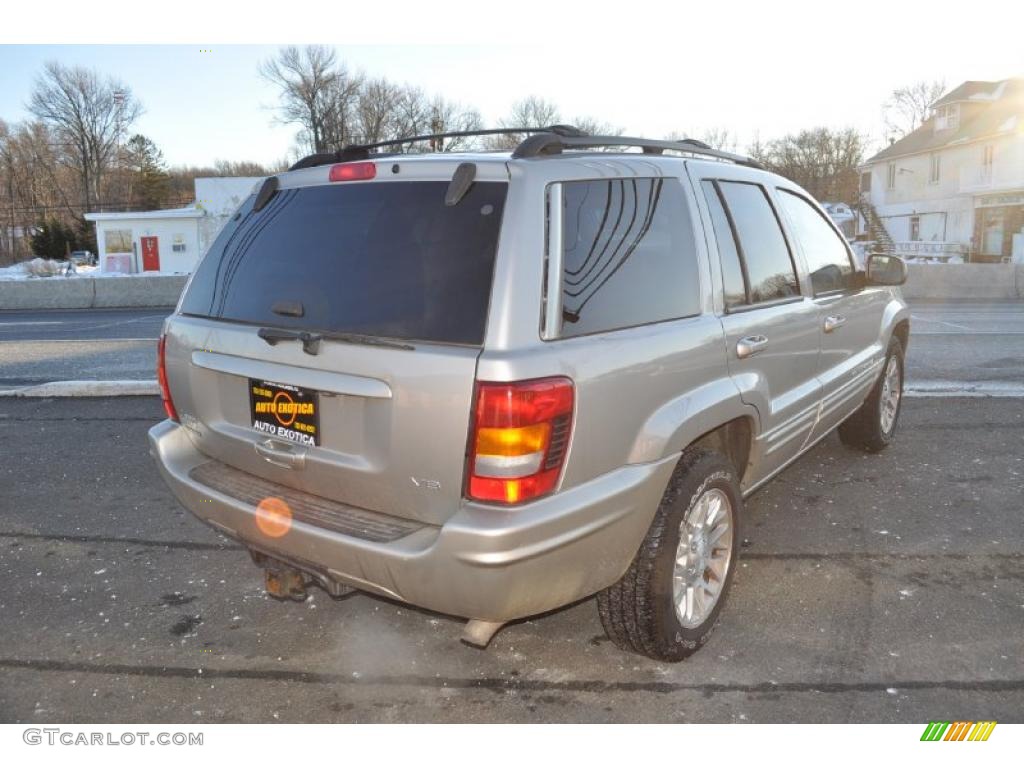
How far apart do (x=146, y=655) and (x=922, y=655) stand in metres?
3.04

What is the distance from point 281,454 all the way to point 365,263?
28.5 inches

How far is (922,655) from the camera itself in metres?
3.05

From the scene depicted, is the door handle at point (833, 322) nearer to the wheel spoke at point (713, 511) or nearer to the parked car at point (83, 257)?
the wheel spoke at point (713, 511)

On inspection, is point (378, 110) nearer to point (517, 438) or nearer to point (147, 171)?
point (147, 171)

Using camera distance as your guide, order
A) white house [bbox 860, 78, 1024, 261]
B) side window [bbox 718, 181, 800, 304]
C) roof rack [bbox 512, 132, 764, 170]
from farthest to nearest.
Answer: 1. white house [bbox 860, 78, 1024, 261]
2. side window [bbox 718, 181, 800, 304]
3. roof rack [bbox 512, 132, 764, 170]

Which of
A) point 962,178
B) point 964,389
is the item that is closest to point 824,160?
point 962,178

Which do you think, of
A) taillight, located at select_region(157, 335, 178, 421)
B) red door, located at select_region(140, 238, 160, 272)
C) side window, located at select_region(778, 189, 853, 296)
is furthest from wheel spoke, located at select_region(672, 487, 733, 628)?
red door, located at select_region(140, 238, 160, 272)

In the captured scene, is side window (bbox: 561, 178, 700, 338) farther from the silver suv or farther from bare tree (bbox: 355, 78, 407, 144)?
bare tree (bbox: 355, 78, 407, 144)

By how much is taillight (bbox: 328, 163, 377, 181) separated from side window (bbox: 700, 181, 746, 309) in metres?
1.39

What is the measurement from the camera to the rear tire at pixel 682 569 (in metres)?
2.80

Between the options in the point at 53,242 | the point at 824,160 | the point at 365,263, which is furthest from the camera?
the point at 824,160

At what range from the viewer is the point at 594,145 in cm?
296

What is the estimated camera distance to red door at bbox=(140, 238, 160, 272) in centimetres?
3822

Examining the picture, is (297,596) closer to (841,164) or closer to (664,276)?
(664,276)
